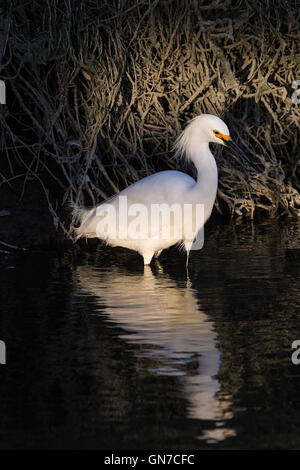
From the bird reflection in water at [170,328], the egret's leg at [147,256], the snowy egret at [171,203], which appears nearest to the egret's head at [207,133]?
the snowy egret at [171,203]

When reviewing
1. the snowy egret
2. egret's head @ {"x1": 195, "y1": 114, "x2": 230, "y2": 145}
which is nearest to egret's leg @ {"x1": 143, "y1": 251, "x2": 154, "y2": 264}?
the snowy egret

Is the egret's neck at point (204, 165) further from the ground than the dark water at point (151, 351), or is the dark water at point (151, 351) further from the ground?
the egret's neck at point (204, 165)

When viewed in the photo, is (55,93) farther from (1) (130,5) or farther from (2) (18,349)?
(2) (18,349)

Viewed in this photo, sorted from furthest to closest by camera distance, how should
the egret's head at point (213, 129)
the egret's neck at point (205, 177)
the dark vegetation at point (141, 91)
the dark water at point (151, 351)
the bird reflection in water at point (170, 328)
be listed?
the dark vegetation at point (141, 91) → the egret's head at point (213, 129) → the egret's neck at point (205, 177) → the bird reflection in water at point (170, 328) → the dark water at point (151, 351)

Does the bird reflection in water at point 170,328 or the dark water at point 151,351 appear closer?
the dark water at point 151,351

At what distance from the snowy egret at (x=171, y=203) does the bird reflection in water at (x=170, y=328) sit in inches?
11.8

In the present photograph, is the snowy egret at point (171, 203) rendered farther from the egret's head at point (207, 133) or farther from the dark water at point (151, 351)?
the dark water at point (151, 351)

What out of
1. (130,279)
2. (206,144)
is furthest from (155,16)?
(130,279)

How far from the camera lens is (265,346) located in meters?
5.66

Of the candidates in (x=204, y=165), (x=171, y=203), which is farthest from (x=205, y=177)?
(x=171, y=203)

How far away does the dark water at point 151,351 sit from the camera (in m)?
4.34

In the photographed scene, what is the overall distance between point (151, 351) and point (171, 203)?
8.55 feet

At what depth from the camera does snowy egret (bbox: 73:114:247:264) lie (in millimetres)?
8062

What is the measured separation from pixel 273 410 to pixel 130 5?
6.03 m
